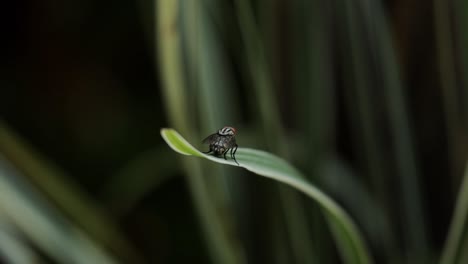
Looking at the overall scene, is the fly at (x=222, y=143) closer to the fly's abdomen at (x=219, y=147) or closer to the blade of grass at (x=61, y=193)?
the fly's abdomen at (x=219, y=147)

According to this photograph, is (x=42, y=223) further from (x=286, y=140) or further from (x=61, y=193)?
(x=286, y=140)

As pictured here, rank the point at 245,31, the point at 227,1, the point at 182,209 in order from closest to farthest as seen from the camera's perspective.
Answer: the point at 245,31, the point at 227,1, the point at 182,209

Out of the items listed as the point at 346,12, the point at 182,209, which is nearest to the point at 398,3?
the point at 346,12

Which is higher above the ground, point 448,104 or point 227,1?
point 227,1

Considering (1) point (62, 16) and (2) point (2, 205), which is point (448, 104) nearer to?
(2) point (2, 205)

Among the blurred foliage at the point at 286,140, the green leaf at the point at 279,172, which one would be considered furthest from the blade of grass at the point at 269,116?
the green leaf at the point at 279,172
